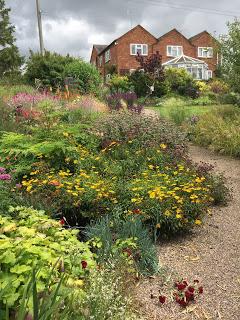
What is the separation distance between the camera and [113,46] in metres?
49.6

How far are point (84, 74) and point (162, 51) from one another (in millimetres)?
32028

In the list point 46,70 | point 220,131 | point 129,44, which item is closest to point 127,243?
point 220,131

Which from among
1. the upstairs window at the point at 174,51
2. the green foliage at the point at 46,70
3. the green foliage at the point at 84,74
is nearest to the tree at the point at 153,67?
the green foliage at the point at 84,74

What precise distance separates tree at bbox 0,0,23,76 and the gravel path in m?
38.1

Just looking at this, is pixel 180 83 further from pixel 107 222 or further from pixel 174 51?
pixel 107 222

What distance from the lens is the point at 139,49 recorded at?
48.9 metres

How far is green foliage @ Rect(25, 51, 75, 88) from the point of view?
20.3 m

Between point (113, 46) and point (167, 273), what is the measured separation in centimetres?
4770

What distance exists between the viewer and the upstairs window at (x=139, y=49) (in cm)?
4853

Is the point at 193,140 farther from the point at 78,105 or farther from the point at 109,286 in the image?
the point at 109,286

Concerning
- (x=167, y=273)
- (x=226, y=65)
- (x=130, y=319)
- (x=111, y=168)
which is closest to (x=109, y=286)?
(x=130, y=319)

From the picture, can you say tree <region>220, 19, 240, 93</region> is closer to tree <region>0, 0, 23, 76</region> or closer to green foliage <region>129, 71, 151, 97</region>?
green foliage <region>129, 71, 151, 97</region>

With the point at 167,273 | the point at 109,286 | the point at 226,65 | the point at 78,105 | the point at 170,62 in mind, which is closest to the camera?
the point at 109,286

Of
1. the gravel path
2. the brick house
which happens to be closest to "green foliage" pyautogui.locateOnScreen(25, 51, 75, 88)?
the gravel path
